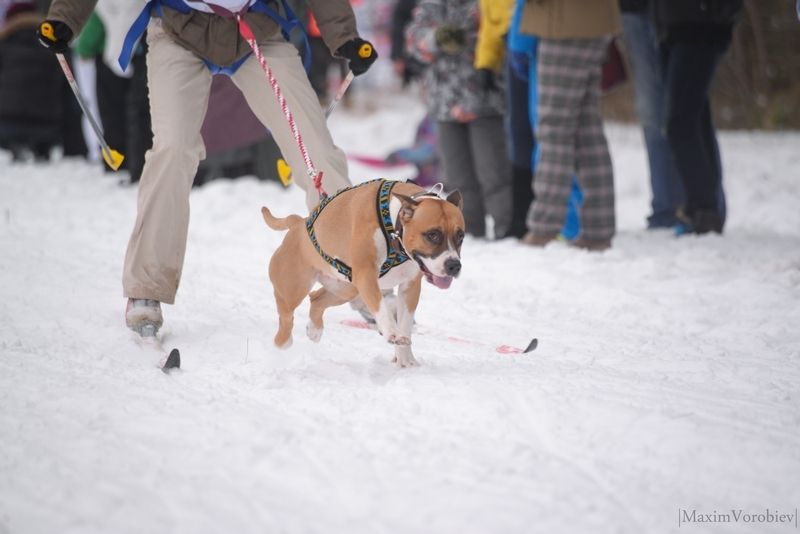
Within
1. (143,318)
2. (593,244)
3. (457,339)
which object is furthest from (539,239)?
(143,318)

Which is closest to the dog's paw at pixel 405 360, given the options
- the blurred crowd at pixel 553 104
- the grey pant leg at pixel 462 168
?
the blurred crowd at pixel 553 104

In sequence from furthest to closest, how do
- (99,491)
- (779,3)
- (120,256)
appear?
1. (779,3)
2. (120,256)
3. (99,491)

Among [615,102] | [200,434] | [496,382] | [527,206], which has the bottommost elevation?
[615,102]

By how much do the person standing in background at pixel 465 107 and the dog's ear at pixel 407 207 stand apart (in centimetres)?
339

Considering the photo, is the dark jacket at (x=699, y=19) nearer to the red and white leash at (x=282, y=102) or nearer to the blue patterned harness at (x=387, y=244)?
the red and white leash at (x=282, y=102)

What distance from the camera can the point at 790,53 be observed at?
434 inches

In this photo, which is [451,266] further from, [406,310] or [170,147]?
[170,147]

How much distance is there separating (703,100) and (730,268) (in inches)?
49.5

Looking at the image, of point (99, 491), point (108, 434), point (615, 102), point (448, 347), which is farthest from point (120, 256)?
point (615, 102)

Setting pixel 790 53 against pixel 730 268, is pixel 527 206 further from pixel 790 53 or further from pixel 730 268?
pixel 790 53

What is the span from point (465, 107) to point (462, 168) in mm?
465

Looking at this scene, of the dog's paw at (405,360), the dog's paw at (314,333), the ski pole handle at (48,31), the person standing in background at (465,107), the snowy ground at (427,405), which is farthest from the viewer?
the person standing in background at (465,107)

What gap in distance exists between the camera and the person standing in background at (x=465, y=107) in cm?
642

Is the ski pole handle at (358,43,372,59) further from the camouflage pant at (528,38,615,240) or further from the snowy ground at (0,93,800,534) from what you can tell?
the camouflage pant at (528,38,615,240)
